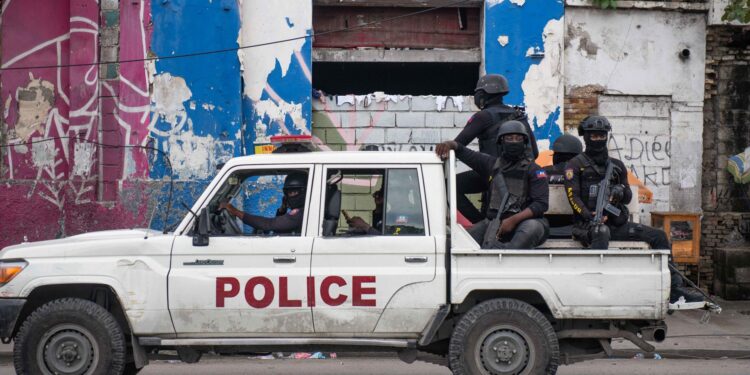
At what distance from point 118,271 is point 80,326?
1.56 ft

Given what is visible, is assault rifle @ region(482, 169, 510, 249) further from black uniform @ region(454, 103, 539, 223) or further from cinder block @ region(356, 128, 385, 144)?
cinder block @ region(356, 128, 385, 144)

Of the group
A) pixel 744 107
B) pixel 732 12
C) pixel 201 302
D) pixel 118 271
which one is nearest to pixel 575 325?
pixel 201 302

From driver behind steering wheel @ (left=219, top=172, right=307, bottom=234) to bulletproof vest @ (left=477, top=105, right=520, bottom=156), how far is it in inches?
69.8

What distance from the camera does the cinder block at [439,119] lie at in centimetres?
1271

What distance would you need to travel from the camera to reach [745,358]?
9469 millimetres

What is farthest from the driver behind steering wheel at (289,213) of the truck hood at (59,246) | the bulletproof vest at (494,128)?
the bulletproof vest at (494,128)

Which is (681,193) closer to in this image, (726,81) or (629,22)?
(726,81)

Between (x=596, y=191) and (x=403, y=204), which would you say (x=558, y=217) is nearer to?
(x=596, y=191)

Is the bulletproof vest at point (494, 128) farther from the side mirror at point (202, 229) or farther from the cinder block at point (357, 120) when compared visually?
the cinder block at point (357, 120)

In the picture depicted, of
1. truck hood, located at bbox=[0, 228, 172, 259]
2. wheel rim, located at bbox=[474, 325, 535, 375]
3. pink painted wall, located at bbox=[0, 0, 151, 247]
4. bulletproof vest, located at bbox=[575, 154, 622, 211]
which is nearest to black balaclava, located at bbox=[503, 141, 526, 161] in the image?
bulletproof vest, located at bbox=[575, 154, 622, 211]

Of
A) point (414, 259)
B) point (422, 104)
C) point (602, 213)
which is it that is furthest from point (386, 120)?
point (414, 259)

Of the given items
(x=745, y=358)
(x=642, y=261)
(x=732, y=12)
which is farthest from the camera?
(x=732, y=12)

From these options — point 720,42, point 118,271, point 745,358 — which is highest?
point 720,42

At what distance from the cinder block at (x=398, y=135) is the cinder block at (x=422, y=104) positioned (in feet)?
1.11
